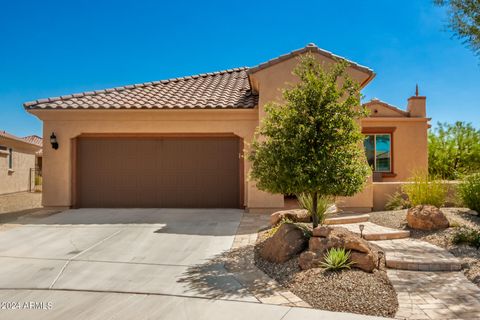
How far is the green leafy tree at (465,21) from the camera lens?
6938 millimetres

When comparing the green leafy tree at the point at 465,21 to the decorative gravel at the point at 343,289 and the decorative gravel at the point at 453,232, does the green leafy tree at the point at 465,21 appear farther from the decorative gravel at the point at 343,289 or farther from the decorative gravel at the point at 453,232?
the decorative gravel at the point at 343,289

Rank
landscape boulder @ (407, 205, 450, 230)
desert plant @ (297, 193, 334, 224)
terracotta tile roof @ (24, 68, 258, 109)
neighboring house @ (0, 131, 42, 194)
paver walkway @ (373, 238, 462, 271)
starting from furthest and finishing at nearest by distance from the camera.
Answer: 1. neighboring house @ (0, 131, 42, 194)
2. terracotta tile roof @ (24, 68, 258, 109)
3. landscape boulder @ (407, 205, 450, 230)
4. desert plant @ (297, 193, 334, 224)
5. paver walkway @ (373, 238, 462, 271)

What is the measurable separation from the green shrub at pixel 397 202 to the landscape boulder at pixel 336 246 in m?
5.16

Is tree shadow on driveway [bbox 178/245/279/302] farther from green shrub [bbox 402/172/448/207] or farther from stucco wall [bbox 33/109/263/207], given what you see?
stucco wall [bbox 33/109/263/207]

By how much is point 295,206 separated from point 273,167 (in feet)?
17.7

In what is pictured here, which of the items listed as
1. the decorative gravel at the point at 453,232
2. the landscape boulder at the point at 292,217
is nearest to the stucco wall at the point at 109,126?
the landscape boulder at the point at 292,217

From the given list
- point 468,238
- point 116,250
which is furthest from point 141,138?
point 468,238

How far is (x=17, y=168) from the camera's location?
20.9 metres

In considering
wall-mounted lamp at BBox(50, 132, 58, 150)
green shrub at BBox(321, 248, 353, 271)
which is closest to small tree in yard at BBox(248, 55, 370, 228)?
green shrub at BBox(321, 248, 353, 271)

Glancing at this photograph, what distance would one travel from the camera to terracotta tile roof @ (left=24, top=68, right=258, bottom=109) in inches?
438

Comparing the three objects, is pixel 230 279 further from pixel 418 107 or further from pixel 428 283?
pixel 418 107

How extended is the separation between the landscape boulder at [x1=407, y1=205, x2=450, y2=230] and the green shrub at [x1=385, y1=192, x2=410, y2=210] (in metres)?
2.15

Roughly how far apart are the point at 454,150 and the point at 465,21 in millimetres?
14215

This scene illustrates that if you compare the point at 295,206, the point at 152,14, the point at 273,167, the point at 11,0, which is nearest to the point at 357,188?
the point at 273,167
